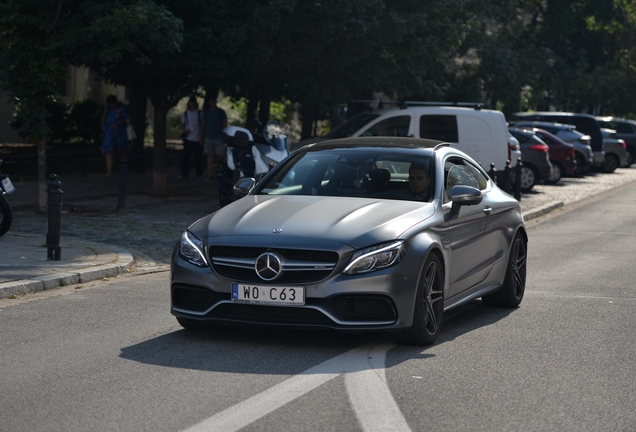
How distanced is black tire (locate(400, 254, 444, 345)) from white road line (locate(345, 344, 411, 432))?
12.6 inches

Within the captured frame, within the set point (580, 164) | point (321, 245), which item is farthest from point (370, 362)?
point (580, 164)

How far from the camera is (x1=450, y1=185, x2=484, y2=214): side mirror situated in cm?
827

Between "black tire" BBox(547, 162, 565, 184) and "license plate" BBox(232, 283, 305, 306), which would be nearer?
"license plate" BBox(232, 283, 305, 306)

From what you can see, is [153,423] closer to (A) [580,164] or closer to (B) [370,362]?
(B) [370,362]

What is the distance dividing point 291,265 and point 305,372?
826mm

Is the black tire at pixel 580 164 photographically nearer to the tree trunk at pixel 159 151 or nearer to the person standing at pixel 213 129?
the person standing at pixel 213 129

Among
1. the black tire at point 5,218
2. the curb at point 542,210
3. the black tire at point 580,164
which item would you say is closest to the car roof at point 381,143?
the black tire at point 5,218

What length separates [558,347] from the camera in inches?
311

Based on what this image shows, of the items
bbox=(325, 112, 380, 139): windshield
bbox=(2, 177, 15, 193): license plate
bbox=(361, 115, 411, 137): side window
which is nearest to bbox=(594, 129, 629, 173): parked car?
bbox=(361, 115, 411, 137): side window

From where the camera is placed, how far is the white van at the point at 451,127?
70.3 feet

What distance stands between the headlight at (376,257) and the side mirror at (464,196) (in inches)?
43.2

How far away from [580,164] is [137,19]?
22.2m

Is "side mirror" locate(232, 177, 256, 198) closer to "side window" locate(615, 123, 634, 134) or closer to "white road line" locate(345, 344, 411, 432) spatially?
"white road line" locate(345, 344, 411, 432)

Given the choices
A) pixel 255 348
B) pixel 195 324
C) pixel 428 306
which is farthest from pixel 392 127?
pixel 255 348
